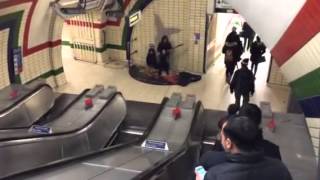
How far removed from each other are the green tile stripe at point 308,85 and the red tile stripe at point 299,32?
0.38 m

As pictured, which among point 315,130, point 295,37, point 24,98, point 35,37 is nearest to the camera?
point 295,37

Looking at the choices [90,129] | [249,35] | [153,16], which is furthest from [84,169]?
[249,35]

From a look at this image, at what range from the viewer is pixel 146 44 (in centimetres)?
1149

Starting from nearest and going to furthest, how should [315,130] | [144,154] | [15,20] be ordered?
[144,154], [315,130], [15,20]

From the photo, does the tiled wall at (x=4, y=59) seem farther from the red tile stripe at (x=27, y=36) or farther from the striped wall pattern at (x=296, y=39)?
the striped wall pattern at (x=296, y=39)

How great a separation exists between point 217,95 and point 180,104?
2.94 metres

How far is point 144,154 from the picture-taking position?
15.5ft

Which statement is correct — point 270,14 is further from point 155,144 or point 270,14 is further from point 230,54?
point 230,54

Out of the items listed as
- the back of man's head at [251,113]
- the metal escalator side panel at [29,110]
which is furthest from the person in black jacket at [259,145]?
the metal escalator side panel at [29,110]

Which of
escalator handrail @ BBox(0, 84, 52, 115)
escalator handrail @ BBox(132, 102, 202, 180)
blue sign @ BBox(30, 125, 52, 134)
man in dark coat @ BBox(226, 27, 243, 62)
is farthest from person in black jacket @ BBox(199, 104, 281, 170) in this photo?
man in dark coat @ BBox(226, 27, 243, 62)

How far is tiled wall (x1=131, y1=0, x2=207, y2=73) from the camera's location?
34.4ft

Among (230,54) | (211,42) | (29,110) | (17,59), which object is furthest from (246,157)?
(211,42)

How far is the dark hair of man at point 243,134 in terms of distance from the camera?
229 centimetres

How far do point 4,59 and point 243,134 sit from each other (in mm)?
7132
